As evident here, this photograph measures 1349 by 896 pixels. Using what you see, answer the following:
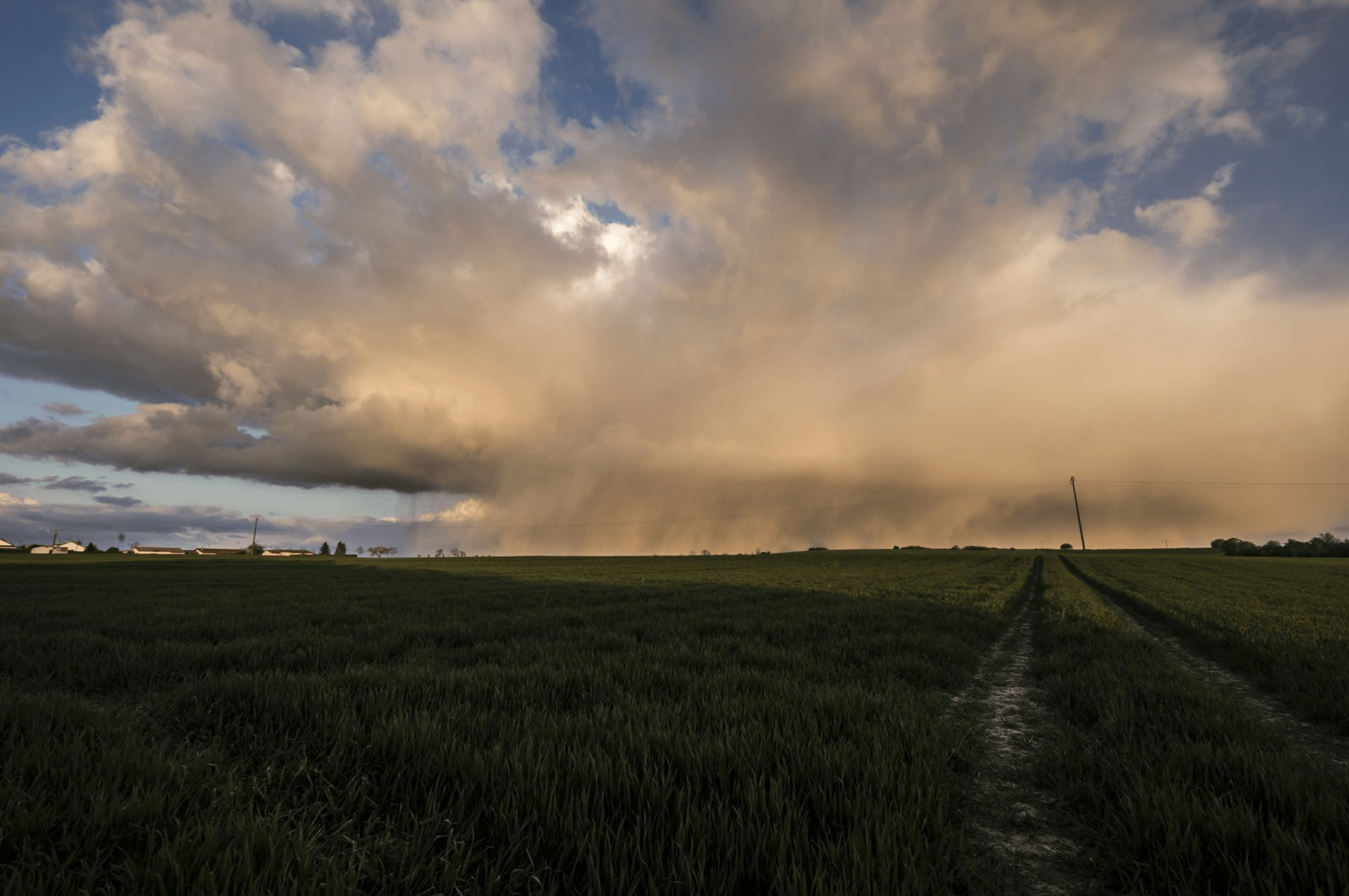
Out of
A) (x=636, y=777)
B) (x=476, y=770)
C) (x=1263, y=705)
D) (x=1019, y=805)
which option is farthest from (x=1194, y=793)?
(x=1263, y=705)

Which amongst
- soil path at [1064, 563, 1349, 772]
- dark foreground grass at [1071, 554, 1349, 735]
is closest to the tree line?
dark foreground grass at [1071, 554, 1349, 735]

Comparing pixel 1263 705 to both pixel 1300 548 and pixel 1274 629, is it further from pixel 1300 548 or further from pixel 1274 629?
pixel 1300 548

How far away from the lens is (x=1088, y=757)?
428cm

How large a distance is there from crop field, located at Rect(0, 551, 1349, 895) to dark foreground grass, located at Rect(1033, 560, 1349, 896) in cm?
2

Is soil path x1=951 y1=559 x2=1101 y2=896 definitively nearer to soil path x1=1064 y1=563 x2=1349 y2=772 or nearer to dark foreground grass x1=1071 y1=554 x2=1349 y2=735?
soil path x1=1064 y1=563 x2=1349 y2=772

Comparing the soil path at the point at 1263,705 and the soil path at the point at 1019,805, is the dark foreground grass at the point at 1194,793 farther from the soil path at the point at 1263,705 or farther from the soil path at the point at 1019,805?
the soil path at the point at 1263,705

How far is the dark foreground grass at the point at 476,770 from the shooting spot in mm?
2469

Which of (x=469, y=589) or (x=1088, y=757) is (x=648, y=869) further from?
(x=469, y=589)

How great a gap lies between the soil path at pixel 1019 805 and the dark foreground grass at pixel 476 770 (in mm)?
270

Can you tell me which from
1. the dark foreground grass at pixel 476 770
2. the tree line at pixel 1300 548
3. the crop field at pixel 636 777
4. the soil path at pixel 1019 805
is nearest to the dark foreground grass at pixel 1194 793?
the crop field at pixel 636 777

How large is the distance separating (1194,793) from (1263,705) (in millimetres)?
5773

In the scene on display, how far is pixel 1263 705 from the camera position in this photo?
22.5 feet

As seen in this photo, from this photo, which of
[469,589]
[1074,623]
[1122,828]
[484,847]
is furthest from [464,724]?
[469,589]

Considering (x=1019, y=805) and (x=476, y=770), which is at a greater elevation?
(x=476, y=770)
